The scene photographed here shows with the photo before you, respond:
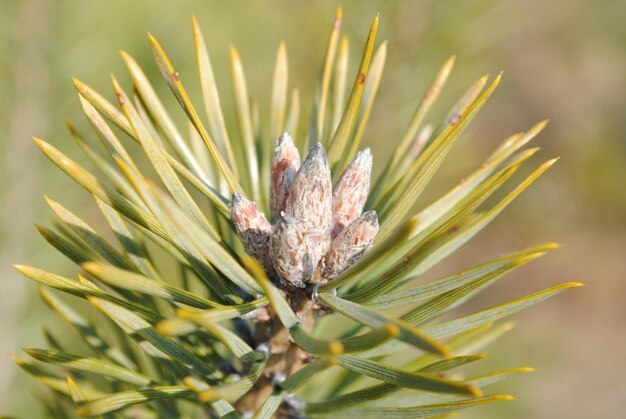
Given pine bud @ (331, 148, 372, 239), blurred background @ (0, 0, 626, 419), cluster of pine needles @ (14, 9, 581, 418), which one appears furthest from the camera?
blurred background @ (0, 0, 626, 419)

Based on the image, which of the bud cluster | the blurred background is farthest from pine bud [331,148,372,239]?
the blurred background

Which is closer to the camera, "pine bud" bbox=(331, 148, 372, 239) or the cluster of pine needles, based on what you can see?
the cluster of pine needles

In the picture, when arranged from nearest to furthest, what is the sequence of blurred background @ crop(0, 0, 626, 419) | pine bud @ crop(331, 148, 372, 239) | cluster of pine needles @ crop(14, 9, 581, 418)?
cluster of pine needles @ crop(14, 9, 581, 418) → pine bud @ crop(331, 148, 372, 239) → blurred background @ crop(0, 0, 626, 419)

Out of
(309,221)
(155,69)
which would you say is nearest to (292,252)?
(309,221)

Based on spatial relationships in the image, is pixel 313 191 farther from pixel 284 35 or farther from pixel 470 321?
pixel 284 35

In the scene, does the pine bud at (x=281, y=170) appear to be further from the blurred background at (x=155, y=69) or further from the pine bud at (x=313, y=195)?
the blurred background at (x=155, y=69)

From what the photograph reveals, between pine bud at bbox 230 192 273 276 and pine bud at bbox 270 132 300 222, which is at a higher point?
pine bud at bbox 270 132 300 222

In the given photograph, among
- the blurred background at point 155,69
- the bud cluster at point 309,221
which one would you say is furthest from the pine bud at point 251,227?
the blurred background at point 155,69

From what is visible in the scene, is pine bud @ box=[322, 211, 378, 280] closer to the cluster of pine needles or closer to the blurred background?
the cluster of pine needles
